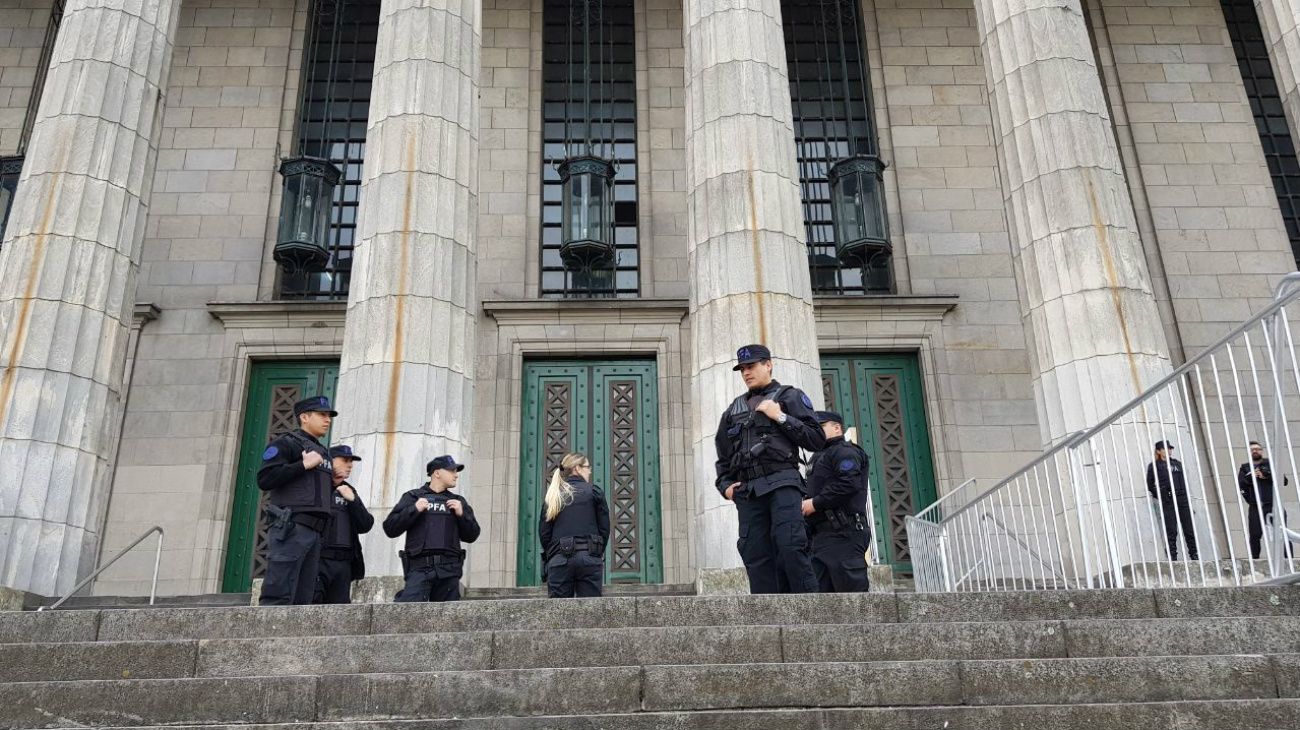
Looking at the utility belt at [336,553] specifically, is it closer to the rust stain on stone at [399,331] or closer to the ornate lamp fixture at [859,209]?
the rust stain on stone at [399,331]

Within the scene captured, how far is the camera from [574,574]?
9.11 meters

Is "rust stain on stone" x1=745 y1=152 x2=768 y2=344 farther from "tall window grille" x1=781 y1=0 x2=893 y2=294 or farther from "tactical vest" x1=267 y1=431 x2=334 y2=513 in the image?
"tactical vest" x1=267 y1=431 x2=334 y2=513

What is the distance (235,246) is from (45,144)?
4441 mm

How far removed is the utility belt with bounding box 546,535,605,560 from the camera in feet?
29.8

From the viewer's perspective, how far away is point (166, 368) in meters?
16.8

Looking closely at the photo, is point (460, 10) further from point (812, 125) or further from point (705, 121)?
point (812, 125)

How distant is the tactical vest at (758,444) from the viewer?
7.59 metres

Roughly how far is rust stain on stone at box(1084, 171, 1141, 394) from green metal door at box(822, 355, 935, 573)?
4.87 metres

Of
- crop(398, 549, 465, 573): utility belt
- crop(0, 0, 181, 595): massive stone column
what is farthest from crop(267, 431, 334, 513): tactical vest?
crop(0, 0, 181, 595): massive stone column

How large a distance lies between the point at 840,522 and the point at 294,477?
4.05 meters

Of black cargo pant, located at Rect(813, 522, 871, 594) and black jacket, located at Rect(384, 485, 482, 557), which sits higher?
black jacket, located at Rect(384, 485, 482, 557)

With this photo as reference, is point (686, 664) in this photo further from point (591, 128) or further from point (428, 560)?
point (591, 128)

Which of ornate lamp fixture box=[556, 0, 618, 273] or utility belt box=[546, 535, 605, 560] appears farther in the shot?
ornate lamp fixture box=[556, 0, 618, 273]

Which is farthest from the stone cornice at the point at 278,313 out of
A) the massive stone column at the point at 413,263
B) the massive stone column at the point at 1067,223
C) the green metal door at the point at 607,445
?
the massive stone column at the point at 1067,223
